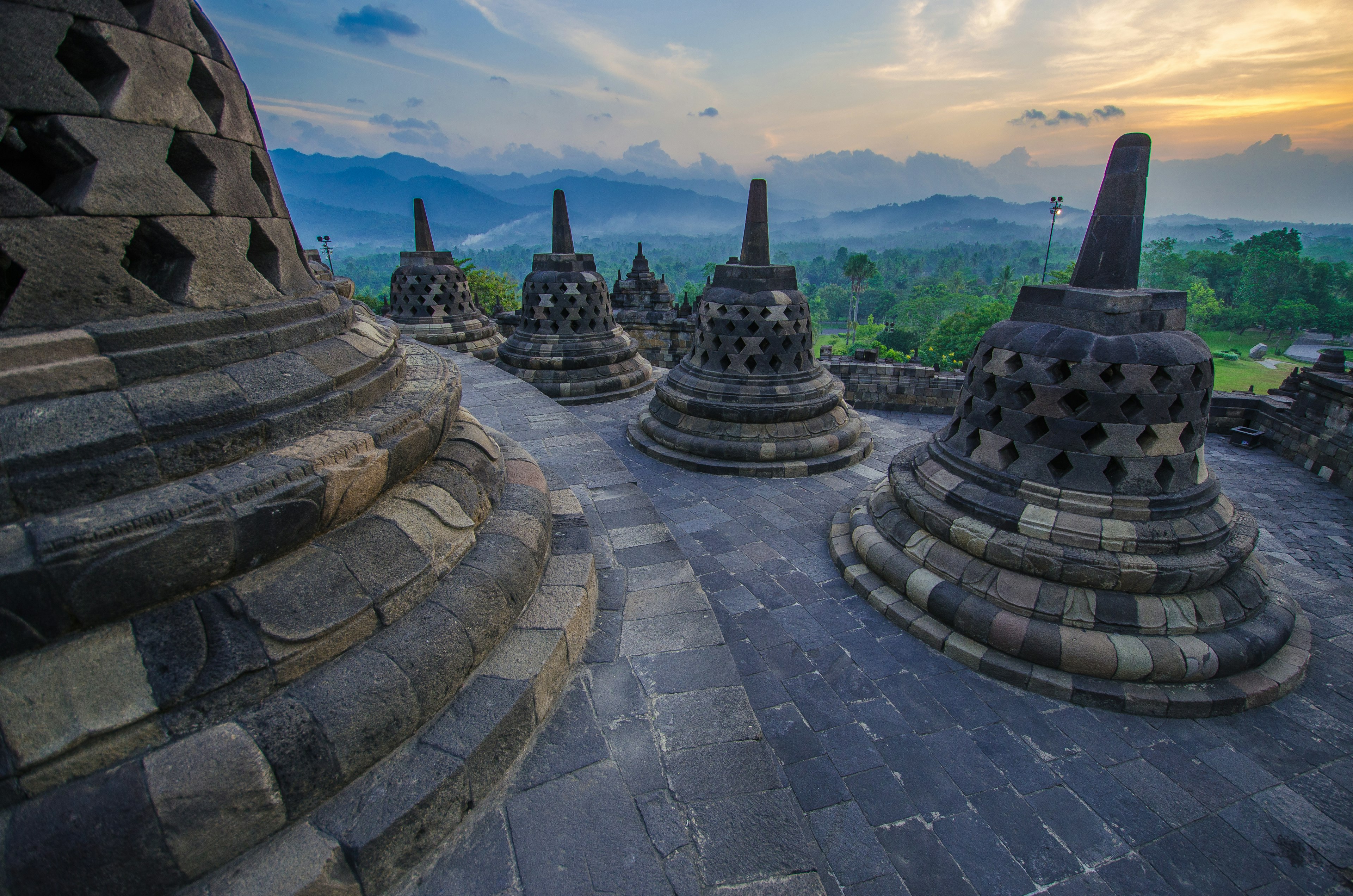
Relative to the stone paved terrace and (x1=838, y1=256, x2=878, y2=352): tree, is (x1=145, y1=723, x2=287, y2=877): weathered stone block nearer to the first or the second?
the stone paved terrace

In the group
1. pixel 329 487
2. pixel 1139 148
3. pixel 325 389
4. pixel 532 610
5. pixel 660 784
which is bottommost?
pixel 660 784

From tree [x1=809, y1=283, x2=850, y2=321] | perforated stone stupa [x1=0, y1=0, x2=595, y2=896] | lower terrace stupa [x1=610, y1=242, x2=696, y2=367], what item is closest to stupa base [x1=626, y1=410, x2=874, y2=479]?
perforated stone stupa [x1=0, y1=0, x2=595, y2=896]

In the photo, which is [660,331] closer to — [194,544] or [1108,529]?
[1108,529]

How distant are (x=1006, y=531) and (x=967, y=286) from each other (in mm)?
104397

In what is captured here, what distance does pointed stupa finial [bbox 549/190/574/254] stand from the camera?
11180 millimetres

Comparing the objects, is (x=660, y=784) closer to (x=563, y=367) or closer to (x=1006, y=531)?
(x=1006, y=531)

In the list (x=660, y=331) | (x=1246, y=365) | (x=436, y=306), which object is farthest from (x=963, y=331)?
(x=436, y=306)

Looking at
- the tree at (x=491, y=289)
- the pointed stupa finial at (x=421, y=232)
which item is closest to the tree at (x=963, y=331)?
the tree at (x=491, y=289)

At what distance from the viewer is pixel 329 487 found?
2.08m

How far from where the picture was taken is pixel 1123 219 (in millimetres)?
A: 4305

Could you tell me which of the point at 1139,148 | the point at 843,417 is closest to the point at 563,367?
the point at 843,417

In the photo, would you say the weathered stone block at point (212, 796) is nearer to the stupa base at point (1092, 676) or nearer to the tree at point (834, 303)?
the stupa base at point (1092, 676)

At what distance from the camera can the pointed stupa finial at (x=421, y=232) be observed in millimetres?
14453

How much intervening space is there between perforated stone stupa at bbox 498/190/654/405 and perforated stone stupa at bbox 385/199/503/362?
226 cm
